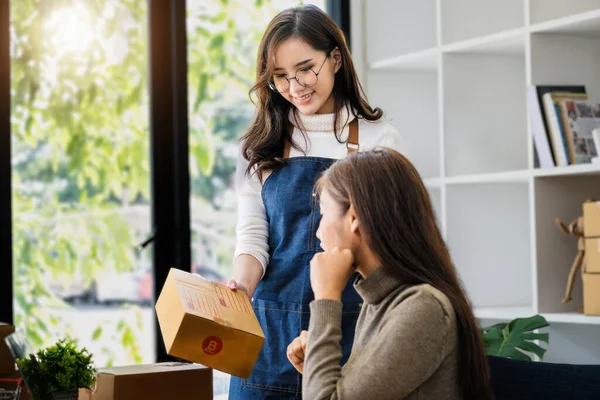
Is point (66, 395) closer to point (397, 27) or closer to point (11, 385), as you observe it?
point (11, 385)

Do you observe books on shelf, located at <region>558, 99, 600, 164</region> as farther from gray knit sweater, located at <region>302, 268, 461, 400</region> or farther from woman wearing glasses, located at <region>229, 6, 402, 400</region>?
gray knit sweater, located at <region>302, 268, 461, 400</region>

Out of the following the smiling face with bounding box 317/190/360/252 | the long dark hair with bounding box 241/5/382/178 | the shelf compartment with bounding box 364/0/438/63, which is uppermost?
the shelf compartment with bounding box 364/0/438/63

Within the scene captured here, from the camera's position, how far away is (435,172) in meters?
3.24

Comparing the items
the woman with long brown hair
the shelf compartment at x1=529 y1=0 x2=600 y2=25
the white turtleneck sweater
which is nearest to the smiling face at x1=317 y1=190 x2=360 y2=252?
the woman with long brown hair

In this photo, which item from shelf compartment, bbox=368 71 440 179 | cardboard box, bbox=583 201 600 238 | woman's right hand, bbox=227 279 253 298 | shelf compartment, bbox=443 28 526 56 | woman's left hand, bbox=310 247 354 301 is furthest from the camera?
shelf compartment, bbox=368 71 440 179

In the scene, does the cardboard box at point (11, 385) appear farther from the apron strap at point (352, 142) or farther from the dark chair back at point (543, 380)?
the dark chair back at point (543, 380)

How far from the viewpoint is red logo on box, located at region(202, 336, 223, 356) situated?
1531 mm

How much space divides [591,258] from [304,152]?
0.95 meters

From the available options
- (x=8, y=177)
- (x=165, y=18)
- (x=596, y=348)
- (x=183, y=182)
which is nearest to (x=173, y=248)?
(x=183, y=182)

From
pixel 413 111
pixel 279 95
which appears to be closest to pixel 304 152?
pixel 279 95

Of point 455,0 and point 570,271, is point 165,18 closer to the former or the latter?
point 455,0

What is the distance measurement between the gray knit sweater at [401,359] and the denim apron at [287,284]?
53 cm

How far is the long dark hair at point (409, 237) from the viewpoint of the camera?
1290 mm

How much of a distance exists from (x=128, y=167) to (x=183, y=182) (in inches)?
7.7
